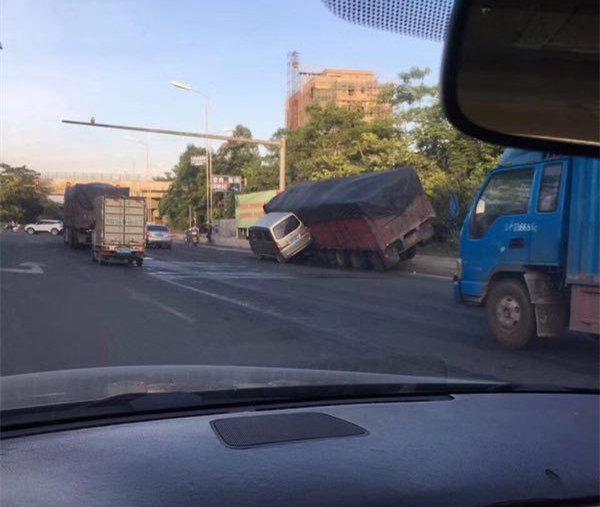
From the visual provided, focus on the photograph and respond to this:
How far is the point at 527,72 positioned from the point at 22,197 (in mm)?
104647

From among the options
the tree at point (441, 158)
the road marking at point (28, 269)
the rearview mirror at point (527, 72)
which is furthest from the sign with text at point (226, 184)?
the rearview mirror at point (527, 72)

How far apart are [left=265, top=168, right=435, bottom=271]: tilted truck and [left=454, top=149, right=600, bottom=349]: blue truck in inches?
555

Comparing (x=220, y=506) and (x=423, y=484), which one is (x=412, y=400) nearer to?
(x=423, y=484)

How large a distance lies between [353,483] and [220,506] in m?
0.42

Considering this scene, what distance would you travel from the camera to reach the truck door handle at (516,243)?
9617 mm

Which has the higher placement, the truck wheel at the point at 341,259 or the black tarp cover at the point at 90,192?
the black tarp cover at the point at 90,192

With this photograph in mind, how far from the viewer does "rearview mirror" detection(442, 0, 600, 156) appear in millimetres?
1748

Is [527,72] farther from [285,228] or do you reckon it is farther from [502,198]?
[285,228]

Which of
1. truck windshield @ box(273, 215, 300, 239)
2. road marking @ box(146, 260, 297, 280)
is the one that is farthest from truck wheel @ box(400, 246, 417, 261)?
truck windshield @ box(273, 215, 300, 239)

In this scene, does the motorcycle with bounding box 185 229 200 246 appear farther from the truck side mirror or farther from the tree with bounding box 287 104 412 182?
the truck side mirror

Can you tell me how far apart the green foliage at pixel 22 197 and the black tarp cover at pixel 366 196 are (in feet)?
252

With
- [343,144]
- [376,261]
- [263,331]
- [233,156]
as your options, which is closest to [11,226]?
[233,156]

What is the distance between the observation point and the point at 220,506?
2.21 meters

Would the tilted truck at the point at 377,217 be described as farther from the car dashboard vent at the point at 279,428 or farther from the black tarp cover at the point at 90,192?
the car dashboard vent at the point at 279,428
